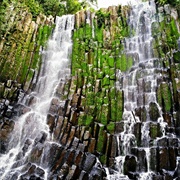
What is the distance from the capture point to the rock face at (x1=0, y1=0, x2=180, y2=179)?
50.6ft

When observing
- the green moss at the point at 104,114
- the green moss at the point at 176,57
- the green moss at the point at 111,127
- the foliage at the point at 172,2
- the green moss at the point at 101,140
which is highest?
the foliage at the point at 172,2

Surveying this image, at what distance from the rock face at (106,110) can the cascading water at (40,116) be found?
0.49 ft

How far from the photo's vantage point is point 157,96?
17.9 metres

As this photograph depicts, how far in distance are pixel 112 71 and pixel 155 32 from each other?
5210 millimetres

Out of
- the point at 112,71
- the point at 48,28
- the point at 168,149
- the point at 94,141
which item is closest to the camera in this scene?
the point at 168,149

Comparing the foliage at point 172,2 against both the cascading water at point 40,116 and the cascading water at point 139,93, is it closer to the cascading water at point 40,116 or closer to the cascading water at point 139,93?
the cascading water at point 139,93

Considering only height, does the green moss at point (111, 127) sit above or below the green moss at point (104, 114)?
below

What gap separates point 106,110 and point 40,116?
4.88 metres

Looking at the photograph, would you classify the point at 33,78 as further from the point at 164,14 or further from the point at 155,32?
the point at 164,14

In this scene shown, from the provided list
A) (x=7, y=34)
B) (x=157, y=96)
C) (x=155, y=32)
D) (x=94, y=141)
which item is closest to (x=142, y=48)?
(x=155, y=32)

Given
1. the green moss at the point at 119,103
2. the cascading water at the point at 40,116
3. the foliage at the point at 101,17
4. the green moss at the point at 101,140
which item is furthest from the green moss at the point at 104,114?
the foliage at the point at 101,17

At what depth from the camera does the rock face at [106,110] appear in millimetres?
15438

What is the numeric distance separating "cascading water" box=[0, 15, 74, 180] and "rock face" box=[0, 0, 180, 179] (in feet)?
0.49

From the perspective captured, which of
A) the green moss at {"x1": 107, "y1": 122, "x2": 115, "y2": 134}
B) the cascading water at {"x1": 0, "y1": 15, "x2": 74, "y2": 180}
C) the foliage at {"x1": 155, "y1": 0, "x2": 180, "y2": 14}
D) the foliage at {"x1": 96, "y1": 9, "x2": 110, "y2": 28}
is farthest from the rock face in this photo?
the foliage at {"x1": 96, "y1": 9, "x2": 110, "y2": 28}
